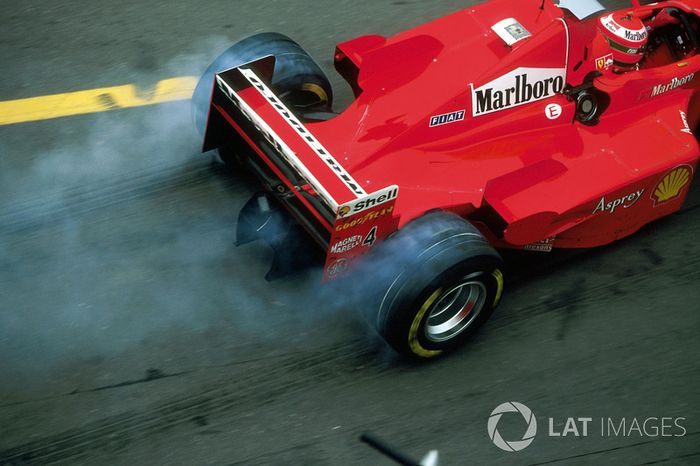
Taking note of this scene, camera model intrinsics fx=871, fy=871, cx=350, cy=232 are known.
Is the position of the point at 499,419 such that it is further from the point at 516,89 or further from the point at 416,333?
the point at 516,89

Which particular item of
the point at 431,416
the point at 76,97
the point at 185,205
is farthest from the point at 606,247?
the point at 76,97

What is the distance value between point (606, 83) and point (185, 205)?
9.21 ft

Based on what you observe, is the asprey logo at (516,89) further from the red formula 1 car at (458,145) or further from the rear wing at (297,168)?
the rear wing at (297,168)

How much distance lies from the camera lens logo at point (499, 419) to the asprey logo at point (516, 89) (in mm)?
1692

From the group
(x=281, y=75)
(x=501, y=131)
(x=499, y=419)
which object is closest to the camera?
(x=499, y=419)

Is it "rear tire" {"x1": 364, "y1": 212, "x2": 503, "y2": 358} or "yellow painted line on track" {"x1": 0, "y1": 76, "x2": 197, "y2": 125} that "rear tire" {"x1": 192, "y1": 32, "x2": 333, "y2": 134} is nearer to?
"yellow painted line on track" {"x1": 0, "y1": 76, "x2": 197, "y2": 125}

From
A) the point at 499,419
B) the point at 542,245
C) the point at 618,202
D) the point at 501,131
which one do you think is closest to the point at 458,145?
the point at 501,131

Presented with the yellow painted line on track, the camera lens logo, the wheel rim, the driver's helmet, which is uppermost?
the driver's helmet

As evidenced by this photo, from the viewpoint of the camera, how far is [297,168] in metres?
4.52

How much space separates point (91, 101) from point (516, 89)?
3.32 metres

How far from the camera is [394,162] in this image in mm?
4977

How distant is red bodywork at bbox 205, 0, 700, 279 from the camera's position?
4883mm

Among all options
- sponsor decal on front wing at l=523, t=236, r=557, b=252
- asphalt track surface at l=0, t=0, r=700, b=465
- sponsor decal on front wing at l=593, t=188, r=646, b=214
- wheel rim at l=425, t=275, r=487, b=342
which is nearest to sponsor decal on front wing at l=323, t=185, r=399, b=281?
wheel rim at l=425, t=275, r=487, b=342

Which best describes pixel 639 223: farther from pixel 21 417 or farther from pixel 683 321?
pixel 21 417
